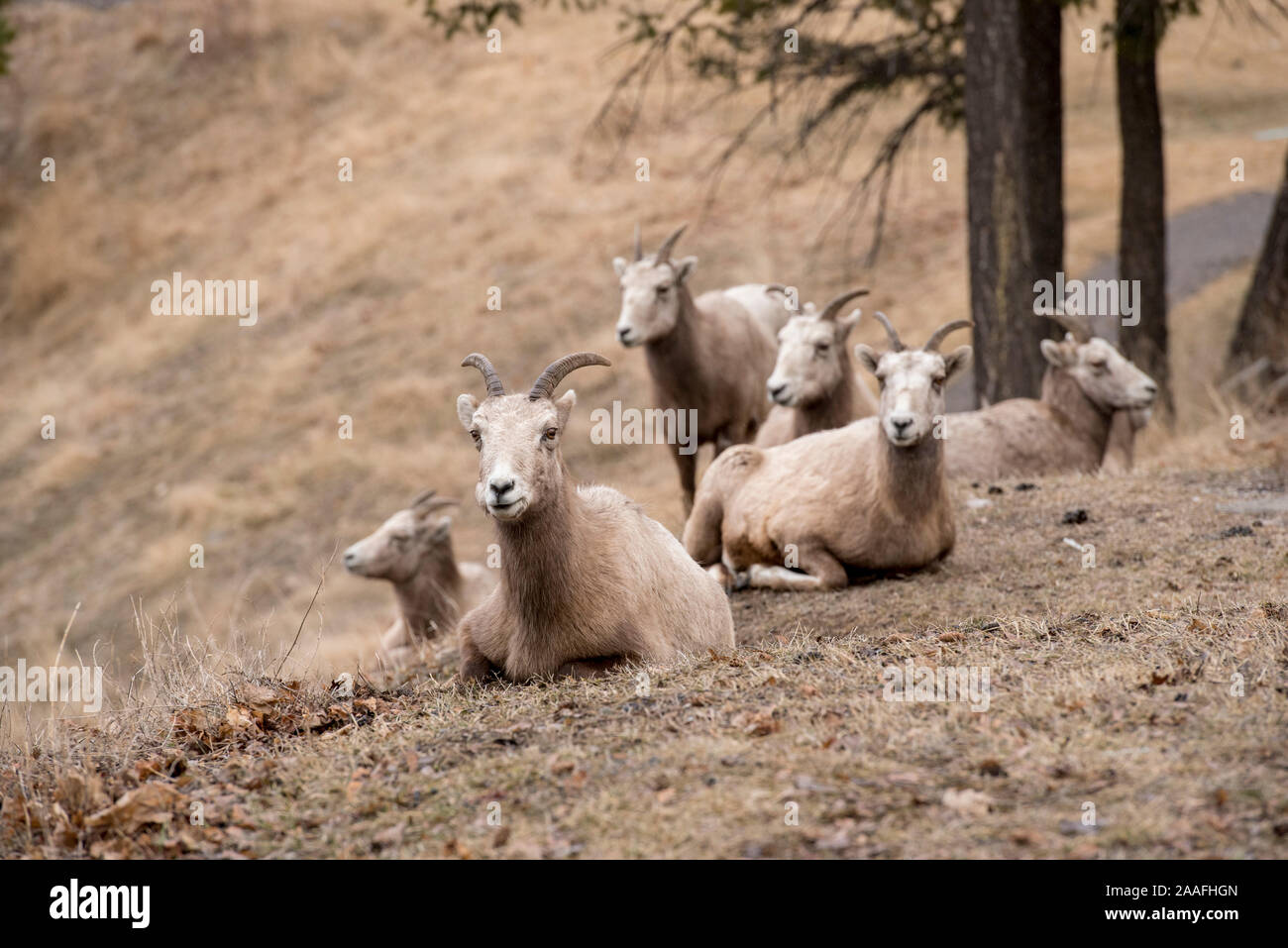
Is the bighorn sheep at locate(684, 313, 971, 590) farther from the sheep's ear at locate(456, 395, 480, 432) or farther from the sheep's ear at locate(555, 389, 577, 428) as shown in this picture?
the sheep's ear at locate(456, 395, 480, 432)

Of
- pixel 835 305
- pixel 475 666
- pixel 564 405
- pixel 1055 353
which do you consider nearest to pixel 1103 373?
pixel 1055 353

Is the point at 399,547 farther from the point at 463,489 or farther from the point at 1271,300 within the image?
the point at 1271,300

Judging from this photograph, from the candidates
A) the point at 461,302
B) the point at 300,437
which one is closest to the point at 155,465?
the point at 300,437

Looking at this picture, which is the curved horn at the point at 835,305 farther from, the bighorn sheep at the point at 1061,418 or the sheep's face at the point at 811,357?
the bighorn sheep at the point at 1061,418

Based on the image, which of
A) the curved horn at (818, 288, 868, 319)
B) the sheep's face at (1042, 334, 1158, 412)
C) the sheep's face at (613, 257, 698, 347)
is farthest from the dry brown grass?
the sheep's face at (613, 257, 698, 347)

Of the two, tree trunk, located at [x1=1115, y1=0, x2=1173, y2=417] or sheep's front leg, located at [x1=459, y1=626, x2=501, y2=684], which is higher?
tree trunk, located at [x1=1115, y1=0, x2=1173, y2=417]

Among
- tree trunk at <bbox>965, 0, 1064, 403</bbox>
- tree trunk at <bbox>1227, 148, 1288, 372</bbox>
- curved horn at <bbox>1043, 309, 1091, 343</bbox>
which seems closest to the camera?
curved horn at <bbox>1043, 309, 1091, 343</bbox>

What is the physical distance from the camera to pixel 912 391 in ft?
27.8

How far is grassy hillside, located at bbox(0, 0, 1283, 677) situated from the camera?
70.3 ft

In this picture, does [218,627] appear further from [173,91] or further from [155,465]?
[173,91]

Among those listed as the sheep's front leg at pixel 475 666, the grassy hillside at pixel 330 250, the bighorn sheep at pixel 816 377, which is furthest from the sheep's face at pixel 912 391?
the grassy hillside at pixel 330 250

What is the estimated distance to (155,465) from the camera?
24734mm

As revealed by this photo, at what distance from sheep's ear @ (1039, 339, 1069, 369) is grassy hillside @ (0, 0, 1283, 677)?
1.48 metres
